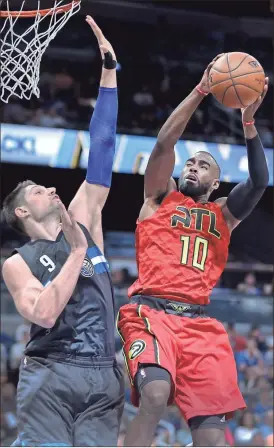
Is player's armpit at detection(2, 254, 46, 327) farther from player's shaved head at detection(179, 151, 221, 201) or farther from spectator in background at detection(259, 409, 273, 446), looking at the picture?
spectator in background at detection(259, 409, 273, 446)

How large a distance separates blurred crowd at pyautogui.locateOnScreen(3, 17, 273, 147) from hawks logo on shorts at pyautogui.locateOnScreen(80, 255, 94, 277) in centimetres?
782

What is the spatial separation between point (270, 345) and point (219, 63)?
257 inches

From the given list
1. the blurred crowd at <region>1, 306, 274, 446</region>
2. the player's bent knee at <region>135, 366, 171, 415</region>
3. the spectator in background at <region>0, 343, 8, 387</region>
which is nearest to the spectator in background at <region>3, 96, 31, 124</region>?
the blurred crowd at <region>1, 306, 274, 446</region>

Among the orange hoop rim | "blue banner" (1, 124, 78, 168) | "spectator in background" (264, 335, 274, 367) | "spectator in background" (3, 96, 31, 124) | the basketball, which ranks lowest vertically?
"spectator in background" (264, 335, 274, 367)

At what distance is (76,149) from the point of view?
10.9 metres

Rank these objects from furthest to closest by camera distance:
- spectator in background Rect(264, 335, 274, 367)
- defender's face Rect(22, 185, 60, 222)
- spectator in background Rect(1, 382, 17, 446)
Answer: spectator in background Rect(264, 335, 274, 367), spectator in background Rect(1, 382, 17, 446), defender's face Rect(22, 185, 60, 222)

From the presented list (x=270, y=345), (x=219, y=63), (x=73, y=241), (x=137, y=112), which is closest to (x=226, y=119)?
(x=137, y=112)

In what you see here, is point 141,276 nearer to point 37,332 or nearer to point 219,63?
point 37,332

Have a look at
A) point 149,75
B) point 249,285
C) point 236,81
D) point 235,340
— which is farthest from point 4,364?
point 149,75

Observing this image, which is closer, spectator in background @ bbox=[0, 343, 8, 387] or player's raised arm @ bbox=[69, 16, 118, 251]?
player's raised arm @ bbox=[69, 16, 118, 251]

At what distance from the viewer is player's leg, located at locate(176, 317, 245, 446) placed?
3625mm

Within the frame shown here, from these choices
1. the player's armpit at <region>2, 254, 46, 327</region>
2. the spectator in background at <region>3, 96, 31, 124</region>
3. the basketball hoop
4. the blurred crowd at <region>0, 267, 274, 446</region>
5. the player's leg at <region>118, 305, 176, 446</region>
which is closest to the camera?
the player's armpit at <region>2, 254, 46, 327</region>

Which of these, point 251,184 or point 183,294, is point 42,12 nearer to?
point 251,184

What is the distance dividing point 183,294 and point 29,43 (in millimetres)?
1844
